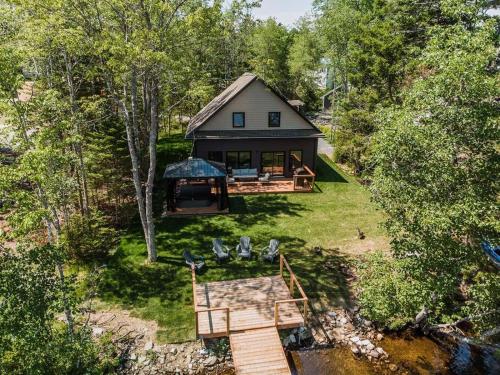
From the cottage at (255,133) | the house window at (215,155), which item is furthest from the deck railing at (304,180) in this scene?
the house window at (215,155)

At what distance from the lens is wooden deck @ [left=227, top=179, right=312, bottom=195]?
25844 mm

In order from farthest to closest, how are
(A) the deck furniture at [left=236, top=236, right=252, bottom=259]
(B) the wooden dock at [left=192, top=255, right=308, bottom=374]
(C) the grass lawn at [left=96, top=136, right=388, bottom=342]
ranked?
(A) the deck furniture at [left=236, top=236, right=252, bottom=259]
(C) the grass lawn at [left=96, top=136, right=388, bottom=342]
(B) the wooden dock at [left=192, top=255, right=308, bottom=374]

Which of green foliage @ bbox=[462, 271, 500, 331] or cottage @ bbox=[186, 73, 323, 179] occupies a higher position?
cottage @ bbox=[186, 73, 323, 179]

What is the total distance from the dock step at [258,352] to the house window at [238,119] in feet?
55.8

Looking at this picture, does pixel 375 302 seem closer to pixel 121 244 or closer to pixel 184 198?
pixel 121 244

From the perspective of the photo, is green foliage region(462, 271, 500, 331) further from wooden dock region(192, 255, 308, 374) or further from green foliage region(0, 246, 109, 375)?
green foliage region(0, 246, 109, 375)

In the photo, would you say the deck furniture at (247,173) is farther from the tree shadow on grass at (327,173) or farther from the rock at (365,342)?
the rock at (365,342)

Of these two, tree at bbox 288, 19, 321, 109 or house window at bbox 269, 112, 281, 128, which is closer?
house window at bbox 269, 112, 281, 128

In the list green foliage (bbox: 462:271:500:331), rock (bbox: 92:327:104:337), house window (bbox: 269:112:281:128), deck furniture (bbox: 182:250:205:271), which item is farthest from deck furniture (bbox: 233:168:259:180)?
green foliage (bbox: 462:271:500:331)

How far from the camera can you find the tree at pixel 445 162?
930cm

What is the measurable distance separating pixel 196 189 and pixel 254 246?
6762 millimetres

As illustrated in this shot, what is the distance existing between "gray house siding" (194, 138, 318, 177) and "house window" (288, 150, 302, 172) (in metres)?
0.28

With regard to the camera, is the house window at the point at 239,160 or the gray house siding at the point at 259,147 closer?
the gray house siding at the point at 259,147

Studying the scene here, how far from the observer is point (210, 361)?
12336mm
